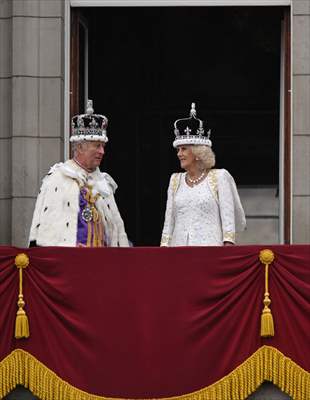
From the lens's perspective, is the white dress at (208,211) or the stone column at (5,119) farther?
the stone column at (5,119)

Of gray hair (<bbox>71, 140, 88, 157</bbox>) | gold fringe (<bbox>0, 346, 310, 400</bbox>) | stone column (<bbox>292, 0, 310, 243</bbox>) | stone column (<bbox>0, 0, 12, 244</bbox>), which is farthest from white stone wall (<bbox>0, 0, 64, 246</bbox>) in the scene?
gold fringe (<bbox>0, 346, 310, 400</bbox>)

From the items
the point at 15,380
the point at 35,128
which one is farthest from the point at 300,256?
the point at 35,128

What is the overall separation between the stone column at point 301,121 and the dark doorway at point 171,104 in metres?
4.94

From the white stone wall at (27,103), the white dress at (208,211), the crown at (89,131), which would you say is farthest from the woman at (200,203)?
the white stone wall at (27,103)

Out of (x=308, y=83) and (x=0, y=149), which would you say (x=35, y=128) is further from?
(x=308, y=83)

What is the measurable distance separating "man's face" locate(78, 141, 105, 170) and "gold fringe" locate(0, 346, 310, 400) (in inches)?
88.0

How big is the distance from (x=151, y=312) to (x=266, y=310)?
103 centimetres

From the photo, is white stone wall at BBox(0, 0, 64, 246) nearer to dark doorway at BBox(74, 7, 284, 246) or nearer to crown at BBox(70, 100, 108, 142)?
crown at BBox(70, 100, 108, 142)

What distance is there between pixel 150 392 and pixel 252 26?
8305 millimetres

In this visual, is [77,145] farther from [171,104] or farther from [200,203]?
[171,104]

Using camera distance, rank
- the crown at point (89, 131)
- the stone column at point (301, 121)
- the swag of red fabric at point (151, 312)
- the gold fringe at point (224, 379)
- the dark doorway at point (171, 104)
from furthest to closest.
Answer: the dark doorway at point (171, 104) → the stone column at point (301, 121) → the crown at point (89, 131) → the swag of red fabric at point (151, 312) → the gold fringe at point (224, 379)

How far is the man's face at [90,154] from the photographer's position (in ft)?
54.0

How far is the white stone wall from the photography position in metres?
18.2

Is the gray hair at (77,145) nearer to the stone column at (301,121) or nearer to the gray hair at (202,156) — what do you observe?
the gray hair at (202,156)
